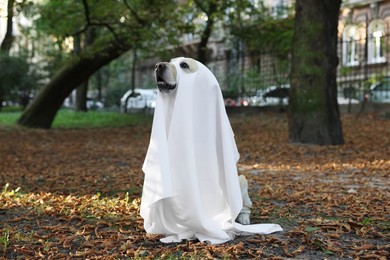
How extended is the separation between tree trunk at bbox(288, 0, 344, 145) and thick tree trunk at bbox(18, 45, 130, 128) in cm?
865

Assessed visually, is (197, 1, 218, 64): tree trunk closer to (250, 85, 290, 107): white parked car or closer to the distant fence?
the distant fence

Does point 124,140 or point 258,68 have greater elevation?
point 258,68

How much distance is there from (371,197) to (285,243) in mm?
2449

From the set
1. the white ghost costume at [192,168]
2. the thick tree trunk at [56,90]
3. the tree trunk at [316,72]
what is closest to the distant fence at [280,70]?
the thick tree trunk at [56,90]

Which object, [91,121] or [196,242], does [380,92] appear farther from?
[196,242]

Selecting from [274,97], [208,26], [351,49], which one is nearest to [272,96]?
[274,97]

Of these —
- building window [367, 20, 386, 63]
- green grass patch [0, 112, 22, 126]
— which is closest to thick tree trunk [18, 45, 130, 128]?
green grass patch [0, 112, 22, 126]

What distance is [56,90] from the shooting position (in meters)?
19.1

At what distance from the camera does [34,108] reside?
750 inches

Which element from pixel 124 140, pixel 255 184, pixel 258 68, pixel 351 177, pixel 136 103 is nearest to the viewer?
pixel 255 184

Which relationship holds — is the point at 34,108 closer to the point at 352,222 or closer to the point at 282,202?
the point at 282,202

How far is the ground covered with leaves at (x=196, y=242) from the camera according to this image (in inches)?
159

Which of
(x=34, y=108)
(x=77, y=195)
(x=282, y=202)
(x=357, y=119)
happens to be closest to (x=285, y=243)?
(x=282, y=202)

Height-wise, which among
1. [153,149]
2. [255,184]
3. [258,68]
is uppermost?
[258,68]
